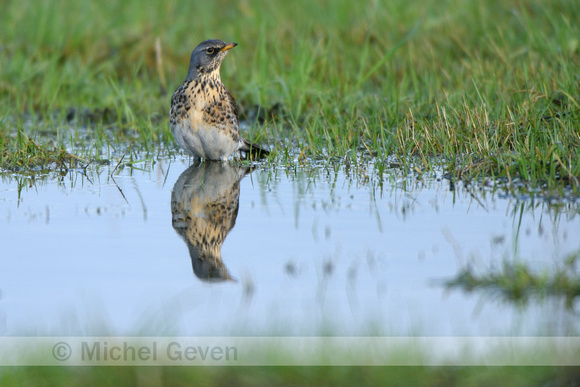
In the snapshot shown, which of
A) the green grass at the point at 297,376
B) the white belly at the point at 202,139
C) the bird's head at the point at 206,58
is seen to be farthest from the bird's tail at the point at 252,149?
the green grass at the point at 297,376

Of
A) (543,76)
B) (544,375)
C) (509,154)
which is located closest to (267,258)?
(544,375)

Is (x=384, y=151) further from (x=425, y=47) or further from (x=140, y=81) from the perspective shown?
(x=140, y=81)

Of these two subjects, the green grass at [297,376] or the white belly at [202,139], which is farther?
the white belly at [202,139]

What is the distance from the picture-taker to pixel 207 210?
6109mm

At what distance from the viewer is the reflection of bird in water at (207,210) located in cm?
493

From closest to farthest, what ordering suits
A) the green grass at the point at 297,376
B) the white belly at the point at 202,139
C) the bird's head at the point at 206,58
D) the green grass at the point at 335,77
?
the green grass at the point at 297,376
the green grass at the point at 335,77
the white belly at the point at 202,139
the bird's head at the point at 206,58

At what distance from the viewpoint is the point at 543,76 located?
28.5 feet

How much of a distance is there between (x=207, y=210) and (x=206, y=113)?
1.83m

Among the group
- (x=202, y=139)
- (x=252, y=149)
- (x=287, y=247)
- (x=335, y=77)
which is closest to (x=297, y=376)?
(x=287, y=247)

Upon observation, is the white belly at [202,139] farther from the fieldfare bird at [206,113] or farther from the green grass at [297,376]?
the green grass at [297,376]

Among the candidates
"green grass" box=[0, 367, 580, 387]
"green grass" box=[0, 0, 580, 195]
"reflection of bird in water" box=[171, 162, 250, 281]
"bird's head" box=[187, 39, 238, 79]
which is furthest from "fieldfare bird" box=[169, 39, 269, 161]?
"green grass" box=[0, 367, 580, 387]

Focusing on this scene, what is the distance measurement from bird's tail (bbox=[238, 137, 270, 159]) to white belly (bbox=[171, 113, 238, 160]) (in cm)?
18

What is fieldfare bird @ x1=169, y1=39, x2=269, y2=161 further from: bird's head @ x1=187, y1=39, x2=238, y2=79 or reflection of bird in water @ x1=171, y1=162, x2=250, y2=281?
reflection of bird in water @ x1=171, y1=162, x2=250, y2=281

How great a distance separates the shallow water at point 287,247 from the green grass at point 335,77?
69 cm
